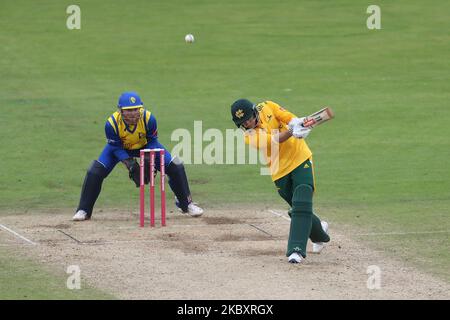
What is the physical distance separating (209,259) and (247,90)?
557 inches

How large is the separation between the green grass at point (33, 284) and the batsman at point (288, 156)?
2683mm

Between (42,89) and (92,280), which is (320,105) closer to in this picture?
(42,89)

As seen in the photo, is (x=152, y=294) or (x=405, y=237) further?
(x=405, y=237)

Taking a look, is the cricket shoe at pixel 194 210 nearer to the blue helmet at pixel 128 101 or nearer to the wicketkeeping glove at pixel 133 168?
the wicketkeeping glove at pixel 133 168

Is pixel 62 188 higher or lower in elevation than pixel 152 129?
lower

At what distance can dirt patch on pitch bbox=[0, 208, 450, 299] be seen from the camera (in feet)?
39.3

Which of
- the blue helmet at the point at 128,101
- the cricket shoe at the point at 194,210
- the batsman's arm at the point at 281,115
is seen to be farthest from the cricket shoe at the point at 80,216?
the batsman's arm at the point at 281,115

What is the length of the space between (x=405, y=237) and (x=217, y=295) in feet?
13.4

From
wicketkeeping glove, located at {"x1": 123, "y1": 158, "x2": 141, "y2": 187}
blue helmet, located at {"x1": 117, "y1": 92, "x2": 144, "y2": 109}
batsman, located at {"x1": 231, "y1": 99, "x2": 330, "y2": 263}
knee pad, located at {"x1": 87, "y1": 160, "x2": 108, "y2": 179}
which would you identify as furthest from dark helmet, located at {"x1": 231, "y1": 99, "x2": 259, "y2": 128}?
knee pad, located at {"x1": 87, "y1": 160, "x2": 108, "y2": 179}

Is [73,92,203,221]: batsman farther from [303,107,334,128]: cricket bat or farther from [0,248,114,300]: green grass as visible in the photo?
[303,107,334,128]: cricket bat

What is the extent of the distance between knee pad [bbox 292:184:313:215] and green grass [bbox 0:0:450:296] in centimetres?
160

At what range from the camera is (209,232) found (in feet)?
50.2

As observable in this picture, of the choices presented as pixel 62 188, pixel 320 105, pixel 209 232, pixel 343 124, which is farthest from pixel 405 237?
pixel 320 105

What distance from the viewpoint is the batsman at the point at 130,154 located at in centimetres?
1595
